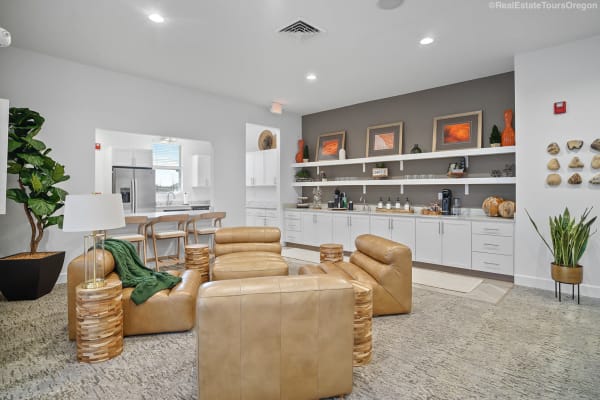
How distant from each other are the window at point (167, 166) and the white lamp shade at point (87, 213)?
313 centimetres

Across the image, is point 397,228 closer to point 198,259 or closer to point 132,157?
point 198,259

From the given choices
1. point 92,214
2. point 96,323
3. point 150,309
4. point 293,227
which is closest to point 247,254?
point 150,309

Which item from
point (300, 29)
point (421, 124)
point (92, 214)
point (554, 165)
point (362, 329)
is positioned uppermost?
point (300, 29)

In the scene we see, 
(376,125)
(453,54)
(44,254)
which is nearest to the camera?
(44,254)

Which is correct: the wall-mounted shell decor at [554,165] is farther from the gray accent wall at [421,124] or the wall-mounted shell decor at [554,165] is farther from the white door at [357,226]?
the white door at [357,226]

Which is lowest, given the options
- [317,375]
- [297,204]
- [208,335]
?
[317,375]

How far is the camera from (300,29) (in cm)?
343

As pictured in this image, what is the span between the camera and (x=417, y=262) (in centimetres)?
535

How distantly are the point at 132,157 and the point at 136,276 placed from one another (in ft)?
8.69

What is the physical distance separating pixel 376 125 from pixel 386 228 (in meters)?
2.04

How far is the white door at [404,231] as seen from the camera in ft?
17.2

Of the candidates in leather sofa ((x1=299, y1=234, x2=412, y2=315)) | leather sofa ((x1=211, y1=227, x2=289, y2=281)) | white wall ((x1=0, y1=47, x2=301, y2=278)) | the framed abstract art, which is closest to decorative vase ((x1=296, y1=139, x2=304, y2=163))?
white wall ((x1=0, y1=47, x2=301, y2=278))

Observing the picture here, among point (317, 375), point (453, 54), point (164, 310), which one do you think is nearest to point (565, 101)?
point (453, 54)

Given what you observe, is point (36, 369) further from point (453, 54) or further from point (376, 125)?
point (376, 125)
